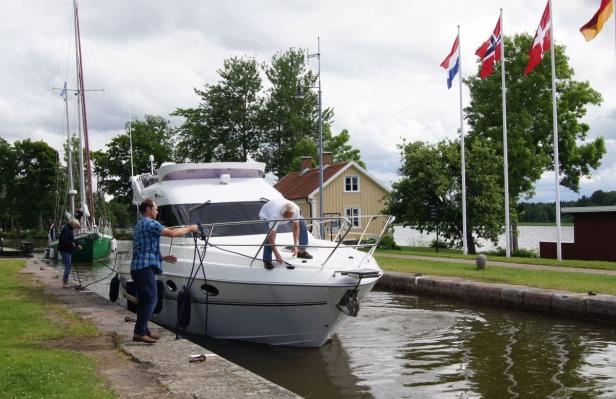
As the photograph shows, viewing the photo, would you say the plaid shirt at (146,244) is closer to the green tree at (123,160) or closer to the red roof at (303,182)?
the red roof at (303,182)

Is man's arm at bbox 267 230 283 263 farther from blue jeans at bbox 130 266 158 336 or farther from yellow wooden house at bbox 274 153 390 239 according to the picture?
yellow wooden house at bbox 274 153 390 239

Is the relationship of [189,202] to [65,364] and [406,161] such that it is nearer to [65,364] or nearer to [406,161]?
[65,364]

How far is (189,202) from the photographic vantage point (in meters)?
12.8

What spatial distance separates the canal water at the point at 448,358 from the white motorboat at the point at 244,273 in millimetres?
424

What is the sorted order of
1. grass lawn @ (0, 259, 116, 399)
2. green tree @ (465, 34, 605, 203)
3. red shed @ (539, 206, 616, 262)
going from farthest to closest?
green tree @ (465, 34, 605, 203) < red shed @ (539, 206, 616, 262) < grass lawn @ (0, 259, 116, 399)

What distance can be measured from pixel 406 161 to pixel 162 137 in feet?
162

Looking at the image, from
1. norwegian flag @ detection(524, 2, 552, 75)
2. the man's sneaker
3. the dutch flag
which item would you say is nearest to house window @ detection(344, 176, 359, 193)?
the dutch flag

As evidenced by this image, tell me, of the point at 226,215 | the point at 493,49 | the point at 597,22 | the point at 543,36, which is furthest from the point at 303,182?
the point at 226,215

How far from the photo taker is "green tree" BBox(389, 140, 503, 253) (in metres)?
34.8

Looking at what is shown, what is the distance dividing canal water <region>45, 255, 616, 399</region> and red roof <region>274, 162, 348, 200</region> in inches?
1179

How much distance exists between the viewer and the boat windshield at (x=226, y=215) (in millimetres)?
12367

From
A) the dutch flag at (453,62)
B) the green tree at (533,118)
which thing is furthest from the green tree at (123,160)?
the dutch flag at (453,62)

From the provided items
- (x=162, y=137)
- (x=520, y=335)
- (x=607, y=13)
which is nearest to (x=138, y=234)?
(x=520, y=335)

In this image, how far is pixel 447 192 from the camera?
35.4m
